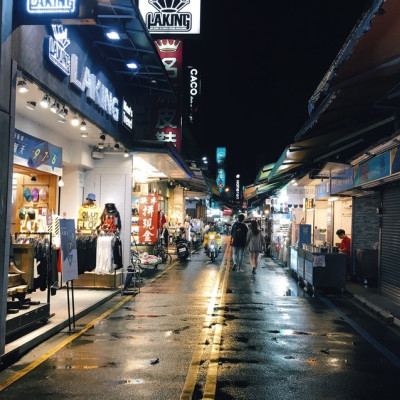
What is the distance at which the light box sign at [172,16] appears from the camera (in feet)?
58.2

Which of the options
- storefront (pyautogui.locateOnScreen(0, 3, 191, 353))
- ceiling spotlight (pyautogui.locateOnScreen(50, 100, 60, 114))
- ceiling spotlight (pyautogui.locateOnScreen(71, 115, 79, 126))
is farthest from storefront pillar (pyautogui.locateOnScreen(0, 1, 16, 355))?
ceiling spotlight (pyautogui.locateOnScreen(71, 115, 79, 126))

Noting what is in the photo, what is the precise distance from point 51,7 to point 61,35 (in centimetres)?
199

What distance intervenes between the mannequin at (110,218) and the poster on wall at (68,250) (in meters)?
4.71

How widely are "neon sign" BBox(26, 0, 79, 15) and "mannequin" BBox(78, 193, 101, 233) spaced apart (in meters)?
7.70

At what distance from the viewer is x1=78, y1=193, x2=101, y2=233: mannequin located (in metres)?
14.2

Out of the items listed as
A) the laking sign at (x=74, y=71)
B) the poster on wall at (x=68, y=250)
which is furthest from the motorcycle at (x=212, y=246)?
the poster on wall at (x=68, y=250)

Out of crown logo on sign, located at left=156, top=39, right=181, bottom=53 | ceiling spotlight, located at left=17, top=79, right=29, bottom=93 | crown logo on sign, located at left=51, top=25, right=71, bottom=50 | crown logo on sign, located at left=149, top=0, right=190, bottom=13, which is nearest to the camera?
ceiling spotlight, located at left=17, top=79, right=29, bottom=93

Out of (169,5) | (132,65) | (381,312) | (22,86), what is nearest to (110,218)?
(132,65)

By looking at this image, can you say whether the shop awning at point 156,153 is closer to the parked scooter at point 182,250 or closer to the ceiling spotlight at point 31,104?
the ceiling spotlight at point 31,104

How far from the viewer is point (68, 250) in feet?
29.4

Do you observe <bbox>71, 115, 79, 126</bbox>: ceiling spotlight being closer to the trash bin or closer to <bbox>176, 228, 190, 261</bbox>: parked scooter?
the trash bin

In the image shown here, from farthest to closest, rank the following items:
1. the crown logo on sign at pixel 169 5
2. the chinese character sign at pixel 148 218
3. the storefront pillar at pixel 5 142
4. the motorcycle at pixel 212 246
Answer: the motorcycle at pixel 212 246
the chinese character sign at pixel 148 218
the crown logo on sign at pixel 169 5
the storefront pillar at pixel 5 142

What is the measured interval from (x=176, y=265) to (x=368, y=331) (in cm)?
1372

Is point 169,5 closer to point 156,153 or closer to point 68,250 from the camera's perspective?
point 156,153
